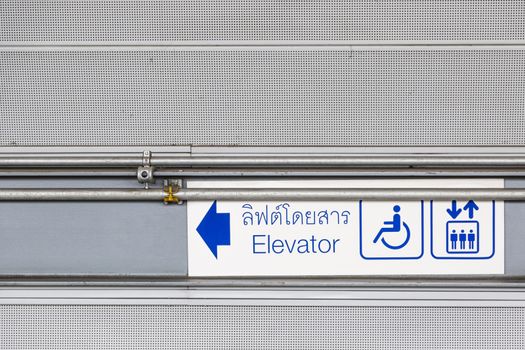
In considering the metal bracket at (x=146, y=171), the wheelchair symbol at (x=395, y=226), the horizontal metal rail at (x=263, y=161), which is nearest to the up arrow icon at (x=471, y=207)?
the horizontal metal rail at (x=263, y=161)

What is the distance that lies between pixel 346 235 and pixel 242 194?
491 millimetres

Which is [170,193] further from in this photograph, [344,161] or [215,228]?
[344,161]

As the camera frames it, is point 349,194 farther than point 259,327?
No

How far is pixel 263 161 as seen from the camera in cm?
199

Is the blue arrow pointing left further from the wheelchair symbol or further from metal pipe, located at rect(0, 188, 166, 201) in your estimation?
the wheelchair symbol

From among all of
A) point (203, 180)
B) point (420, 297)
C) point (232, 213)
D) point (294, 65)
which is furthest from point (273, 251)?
point (294, 65)

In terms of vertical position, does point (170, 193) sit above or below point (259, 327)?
above

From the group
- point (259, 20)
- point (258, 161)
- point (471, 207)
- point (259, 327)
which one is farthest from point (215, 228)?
point (471, 207)

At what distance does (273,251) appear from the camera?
2029mm

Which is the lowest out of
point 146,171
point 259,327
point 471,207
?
point 259,327

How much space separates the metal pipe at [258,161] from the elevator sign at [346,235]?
0.08 meters

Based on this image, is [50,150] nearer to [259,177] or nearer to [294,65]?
[259,177]

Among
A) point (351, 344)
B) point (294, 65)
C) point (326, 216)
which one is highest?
point (294, 65)

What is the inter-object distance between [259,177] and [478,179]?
950 mm
